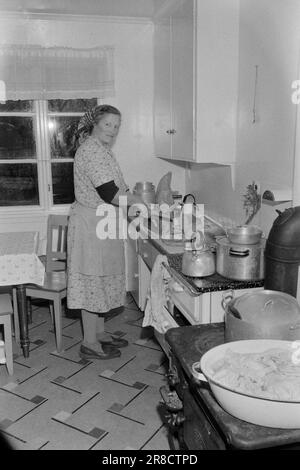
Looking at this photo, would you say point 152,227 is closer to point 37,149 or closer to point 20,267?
point 20,267

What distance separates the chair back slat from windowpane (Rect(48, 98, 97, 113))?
914 millimetres

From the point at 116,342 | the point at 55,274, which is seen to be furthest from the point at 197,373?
the point at 55,274

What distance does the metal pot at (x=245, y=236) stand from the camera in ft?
6.17

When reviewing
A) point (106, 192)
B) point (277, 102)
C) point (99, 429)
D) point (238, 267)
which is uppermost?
point (277, 102)

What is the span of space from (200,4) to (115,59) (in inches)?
49.4

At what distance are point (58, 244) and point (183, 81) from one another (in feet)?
4.91

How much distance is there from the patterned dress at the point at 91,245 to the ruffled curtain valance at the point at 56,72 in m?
1.12

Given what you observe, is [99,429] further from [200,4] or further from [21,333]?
[200,4]

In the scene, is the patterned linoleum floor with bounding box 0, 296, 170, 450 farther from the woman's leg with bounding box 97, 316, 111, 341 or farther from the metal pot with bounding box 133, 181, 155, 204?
the metal pot with bounding box 133, 181, 155, 204

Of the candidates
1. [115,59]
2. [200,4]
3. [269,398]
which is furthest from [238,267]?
[115,59]

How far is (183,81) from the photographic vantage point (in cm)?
285

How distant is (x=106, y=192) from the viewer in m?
2.55

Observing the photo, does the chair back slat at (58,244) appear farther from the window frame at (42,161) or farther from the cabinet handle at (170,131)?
the cabinet handle at (170,131)

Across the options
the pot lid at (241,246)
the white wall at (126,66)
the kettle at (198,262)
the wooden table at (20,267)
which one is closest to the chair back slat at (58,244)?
the white wall at (126,66)
